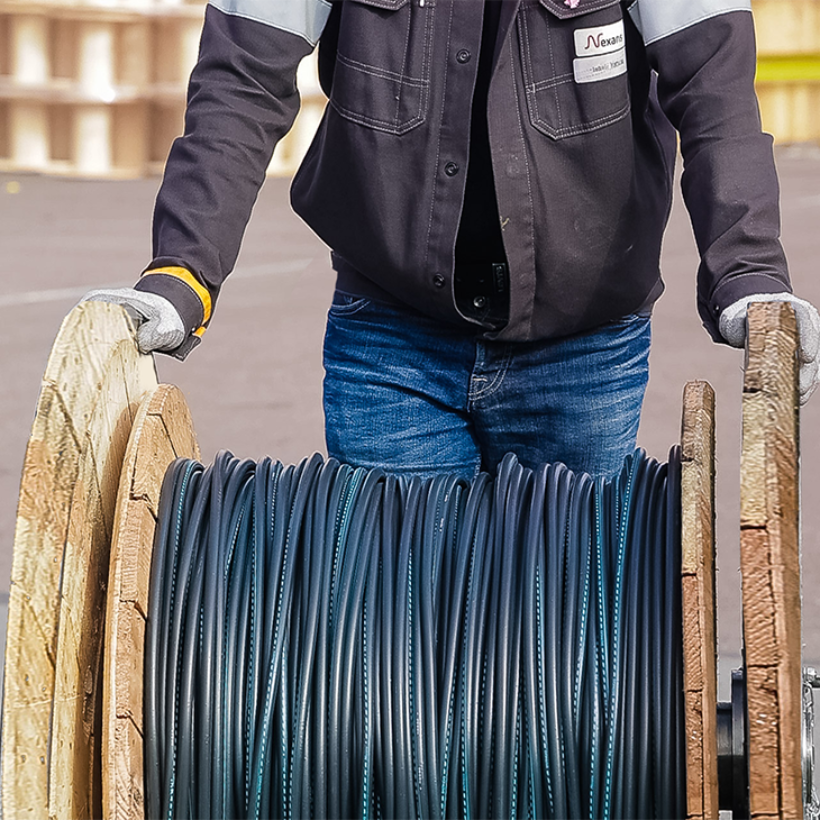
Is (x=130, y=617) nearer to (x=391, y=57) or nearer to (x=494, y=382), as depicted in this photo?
(x=494, y=382)

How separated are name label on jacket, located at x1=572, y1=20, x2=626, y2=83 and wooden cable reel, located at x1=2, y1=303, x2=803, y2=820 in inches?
20.8

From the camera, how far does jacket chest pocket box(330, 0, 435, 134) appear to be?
204 cm

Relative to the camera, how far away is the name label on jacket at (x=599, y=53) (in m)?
2.02

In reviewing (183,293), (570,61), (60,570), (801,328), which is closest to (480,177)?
(570,61)

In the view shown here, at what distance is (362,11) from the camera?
2049 mm

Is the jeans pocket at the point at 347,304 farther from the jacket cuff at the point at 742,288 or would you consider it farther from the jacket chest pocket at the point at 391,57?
the jacket cuff at the point at 742,288

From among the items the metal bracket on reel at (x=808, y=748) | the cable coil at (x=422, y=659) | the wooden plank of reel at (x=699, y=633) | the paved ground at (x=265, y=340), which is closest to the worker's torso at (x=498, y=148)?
the cable coil at (x=422, y=659)

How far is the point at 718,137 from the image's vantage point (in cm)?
189

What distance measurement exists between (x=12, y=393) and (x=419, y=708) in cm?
456

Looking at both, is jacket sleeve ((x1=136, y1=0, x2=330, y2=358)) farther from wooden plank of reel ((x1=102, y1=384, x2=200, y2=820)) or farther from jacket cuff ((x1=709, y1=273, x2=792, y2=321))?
jacket cuff ((x1=709, y1=273, x2=792, y2=321))

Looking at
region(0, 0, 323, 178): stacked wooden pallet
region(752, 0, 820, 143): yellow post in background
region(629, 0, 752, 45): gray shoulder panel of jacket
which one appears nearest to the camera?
region(629, 0, 752, 45): gray shoulder panel of jacket

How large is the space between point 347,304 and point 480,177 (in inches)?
13.3

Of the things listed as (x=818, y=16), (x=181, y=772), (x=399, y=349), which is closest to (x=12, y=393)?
(x=399, y=349)

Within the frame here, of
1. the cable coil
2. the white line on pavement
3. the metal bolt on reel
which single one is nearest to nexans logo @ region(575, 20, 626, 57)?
the cable coil
